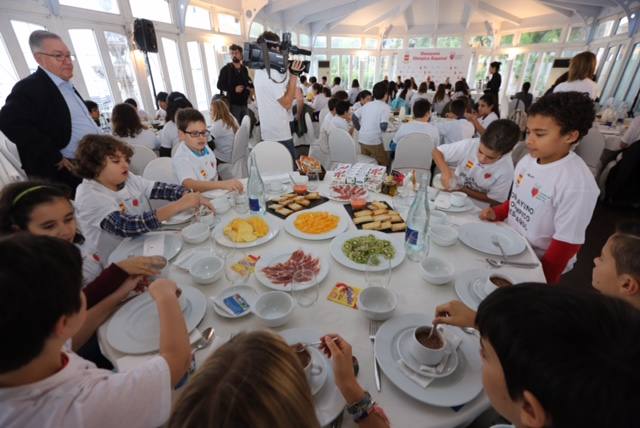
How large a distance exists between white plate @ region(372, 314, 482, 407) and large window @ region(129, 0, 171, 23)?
839 centimetres

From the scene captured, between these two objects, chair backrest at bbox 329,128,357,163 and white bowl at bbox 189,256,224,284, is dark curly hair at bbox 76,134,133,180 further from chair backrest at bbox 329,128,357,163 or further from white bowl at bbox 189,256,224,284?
chair backrest at bbox 329,128,357,163

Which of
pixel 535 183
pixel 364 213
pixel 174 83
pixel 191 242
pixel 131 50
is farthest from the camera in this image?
pixel 174 83

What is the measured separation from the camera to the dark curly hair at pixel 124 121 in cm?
361

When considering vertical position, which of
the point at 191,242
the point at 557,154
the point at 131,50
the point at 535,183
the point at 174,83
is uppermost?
the point at 131,50

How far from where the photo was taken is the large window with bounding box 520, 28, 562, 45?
38.0 feet

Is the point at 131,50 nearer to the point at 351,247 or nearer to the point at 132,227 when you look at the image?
the point at 132,227

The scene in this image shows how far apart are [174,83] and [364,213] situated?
8299mm

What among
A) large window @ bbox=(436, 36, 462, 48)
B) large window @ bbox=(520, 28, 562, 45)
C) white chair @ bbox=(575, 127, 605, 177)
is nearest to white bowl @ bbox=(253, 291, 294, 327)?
white chair @ bbox=(575, 127, 605, 177)

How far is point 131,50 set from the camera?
641 cm

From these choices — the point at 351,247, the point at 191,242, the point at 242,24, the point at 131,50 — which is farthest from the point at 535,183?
the point at 242,24

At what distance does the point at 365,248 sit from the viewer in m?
1.41

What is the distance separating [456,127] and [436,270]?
384cm

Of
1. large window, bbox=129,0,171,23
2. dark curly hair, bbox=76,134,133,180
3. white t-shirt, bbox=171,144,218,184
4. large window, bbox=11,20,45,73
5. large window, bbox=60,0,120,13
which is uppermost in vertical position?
large window, bbox=129,0,171,23

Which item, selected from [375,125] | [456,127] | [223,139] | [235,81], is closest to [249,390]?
[223,139]
